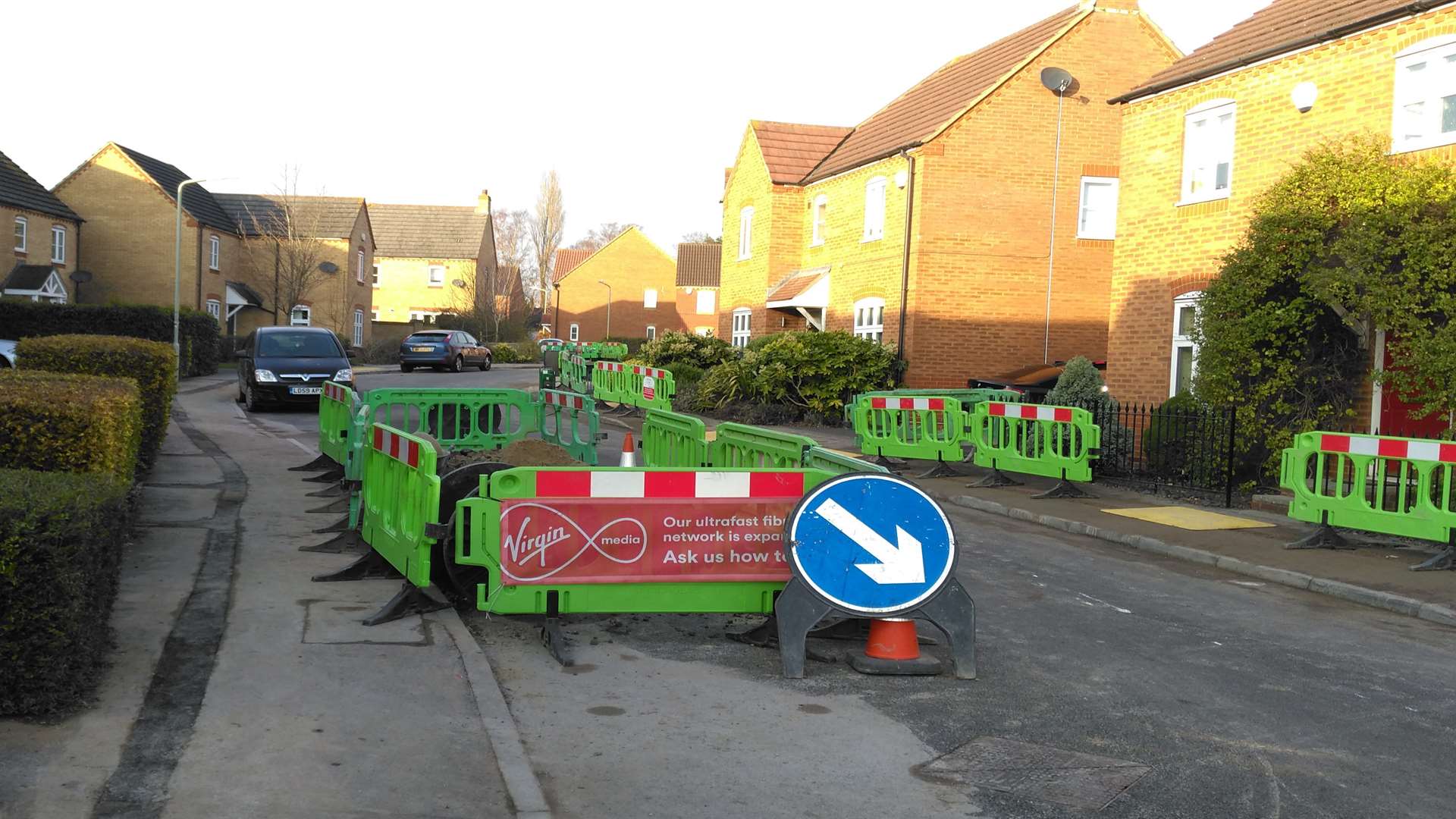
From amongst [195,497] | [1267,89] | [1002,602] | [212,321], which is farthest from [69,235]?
[1002,602]

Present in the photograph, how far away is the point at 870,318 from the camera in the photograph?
91.9 feet

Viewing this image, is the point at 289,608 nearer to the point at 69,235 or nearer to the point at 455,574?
the point at 455,574

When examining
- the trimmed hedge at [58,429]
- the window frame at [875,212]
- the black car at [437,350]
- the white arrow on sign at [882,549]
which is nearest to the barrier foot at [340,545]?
the trimmed hedge at [58,429]

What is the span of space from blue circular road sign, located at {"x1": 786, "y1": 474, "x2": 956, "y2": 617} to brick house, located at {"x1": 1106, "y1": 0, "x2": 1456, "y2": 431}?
32.8ft

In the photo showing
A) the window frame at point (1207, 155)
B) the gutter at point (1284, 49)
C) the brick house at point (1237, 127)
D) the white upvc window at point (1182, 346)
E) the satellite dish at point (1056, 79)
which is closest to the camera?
the gutter at point (1284, 49)

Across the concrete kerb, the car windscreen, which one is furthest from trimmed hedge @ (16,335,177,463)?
the car windscreen

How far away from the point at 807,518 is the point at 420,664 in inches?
82.5

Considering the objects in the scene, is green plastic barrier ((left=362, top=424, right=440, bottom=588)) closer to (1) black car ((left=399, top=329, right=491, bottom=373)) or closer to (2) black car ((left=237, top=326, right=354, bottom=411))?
(2) black car ((left=237, top=326, right=354, bottom=411))

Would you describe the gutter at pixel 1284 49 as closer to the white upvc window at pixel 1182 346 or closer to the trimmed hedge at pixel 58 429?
the white upvc window at pixel 1182 346

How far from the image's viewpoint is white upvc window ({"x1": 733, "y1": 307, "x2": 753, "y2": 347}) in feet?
113

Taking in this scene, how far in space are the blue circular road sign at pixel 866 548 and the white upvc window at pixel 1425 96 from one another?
33.9 feet

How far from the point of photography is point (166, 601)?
24.1 feet

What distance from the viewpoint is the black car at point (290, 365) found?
74.8 ft

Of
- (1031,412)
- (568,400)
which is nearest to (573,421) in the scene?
(568,400)
